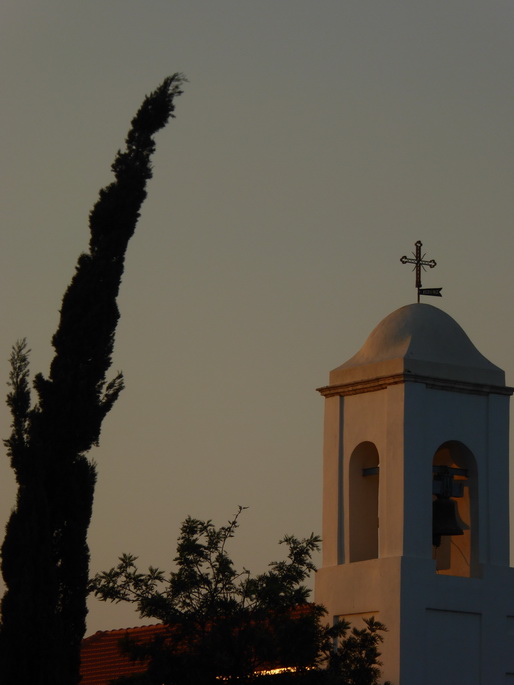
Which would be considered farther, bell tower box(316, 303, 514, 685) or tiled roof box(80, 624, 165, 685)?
tiled roof box(80, 624, 165, 685)

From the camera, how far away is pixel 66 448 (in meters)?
22.7

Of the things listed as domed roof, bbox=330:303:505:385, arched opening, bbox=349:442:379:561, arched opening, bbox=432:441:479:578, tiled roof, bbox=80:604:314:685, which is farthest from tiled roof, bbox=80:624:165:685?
domed roof, bbox=330:303:505:385

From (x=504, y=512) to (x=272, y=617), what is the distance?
3.71m

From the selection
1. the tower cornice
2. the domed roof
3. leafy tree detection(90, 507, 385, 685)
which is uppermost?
the domed roof

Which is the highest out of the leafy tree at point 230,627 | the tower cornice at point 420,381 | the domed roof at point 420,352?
the domed roof at point 420,352

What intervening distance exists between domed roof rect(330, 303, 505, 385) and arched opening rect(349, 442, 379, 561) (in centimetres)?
94

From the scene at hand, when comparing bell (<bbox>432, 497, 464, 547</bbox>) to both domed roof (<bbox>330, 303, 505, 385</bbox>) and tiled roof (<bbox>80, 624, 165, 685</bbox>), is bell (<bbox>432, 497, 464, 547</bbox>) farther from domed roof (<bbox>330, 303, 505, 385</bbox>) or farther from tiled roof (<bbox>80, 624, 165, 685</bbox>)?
tiled roof (<bbox>80, 624, 165, 685</bbox>)

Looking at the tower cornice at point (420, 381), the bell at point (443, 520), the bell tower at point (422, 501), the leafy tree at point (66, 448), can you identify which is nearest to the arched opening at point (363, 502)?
the bell tower at point (422, 501)

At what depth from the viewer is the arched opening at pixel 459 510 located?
78.1 ft

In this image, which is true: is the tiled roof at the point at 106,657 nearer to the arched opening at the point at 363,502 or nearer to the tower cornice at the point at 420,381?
the arched opening at the point at 363,502

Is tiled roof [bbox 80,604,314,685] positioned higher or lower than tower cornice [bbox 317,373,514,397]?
lower

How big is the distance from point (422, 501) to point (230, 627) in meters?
3.16

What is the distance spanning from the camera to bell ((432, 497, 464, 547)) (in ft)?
77.6

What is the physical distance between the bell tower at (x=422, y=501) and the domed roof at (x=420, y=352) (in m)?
0.02
